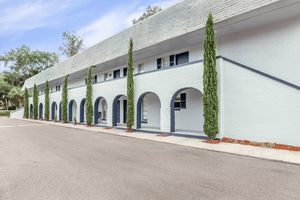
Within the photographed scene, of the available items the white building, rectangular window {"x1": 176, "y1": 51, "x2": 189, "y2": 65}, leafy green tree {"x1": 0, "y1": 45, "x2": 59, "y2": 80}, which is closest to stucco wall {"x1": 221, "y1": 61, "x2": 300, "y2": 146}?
the white building

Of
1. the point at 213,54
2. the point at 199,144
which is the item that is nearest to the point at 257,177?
the point at 199,144

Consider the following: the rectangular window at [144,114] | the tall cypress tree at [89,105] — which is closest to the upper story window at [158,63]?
the rectangular window at [144,114]

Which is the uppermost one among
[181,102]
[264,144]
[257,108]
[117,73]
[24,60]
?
[24,60]

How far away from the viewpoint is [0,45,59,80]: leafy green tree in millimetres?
49250

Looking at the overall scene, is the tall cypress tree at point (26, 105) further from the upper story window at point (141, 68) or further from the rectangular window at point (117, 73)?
the upper story window at point (141, 68)

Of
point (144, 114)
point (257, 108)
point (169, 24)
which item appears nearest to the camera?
point (257, 108)

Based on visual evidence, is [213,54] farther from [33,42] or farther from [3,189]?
[33,42]

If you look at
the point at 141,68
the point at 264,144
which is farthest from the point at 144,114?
the point at 264,144

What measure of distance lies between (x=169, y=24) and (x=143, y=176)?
10655 millimetres

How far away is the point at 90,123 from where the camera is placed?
19422mm

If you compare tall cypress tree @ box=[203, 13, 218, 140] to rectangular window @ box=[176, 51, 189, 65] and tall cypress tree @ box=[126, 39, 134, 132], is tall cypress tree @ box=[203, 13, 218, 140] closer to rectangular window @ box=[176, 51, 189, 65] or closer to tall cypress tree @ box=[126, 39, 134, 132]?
rectangular window @ box=[176, 51, 189, 65]

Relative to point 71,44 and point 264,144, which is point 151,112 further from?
point 71,44

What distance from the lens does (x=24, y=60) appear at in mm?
49469

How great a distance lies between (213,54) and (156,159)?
238 inches
